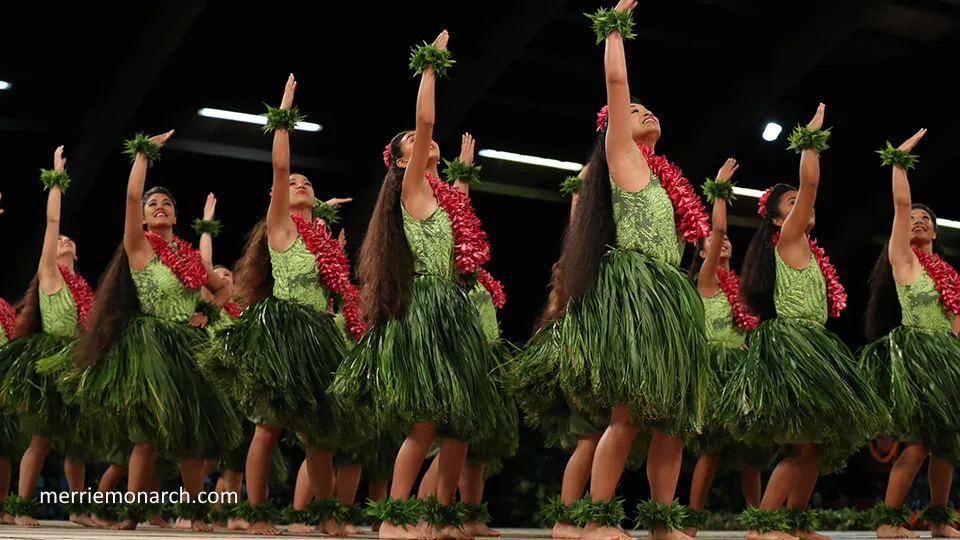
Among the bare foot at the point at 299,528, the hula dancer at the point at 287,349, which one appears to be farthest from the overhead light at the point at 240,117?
the bare foot at the point at 299,528

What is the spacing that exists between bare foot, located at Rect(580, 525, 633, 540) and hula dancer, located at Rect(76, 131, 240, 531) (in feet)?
5.36

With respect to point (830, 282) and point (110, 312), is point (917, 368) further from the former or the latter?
point (110, 312)

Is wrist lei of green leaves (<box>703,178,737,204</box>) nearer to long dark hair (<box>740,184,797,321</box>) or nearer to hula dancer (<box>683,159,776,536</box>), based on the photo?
hula dancer (<box>683,159,776,536</box>)

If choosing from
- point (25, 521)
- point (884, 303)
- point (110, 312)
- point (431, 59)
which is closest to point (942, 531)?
point (884, 303)

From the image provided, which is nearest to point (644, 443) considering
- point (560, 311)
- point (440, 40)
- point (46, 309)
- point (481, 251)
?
point (560, 311)

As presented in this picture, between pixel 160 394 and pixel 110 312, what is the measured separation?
40 centimetres

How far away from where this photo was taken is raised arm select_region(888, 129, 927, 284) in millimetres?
4137

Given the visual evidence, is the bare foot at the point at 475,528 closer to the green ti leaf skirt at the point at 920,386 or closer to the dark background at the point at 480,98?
the green ti leaf skirt at the point at 920,386

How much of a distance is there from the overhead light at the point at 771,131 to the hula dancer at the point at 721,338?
284cm

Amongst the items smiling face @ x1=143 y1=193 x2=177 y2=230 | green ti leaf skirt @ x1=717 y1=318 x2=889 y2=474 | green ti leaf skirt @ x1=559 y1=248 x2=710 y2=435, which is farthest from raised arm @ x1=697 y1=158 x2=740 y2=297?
smiling face @ x1=143 y1=193 x2=177 y2=230

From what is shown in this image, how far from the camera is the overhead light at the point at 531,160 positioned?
766cm

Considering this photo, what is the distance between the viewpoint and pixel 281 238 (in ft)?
13.0

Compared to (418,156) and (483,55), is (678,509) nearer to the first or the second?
(418,156)

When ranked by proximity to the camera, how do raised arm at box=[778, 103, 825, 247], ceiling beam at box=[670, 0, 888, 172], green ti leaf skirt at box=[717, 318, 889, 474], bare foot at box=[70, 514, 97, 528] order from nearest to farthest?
green ti leaf skirt at box=[717, 318, 889, 474] → raised arm at box=[778, 103, 825, 247] → bare foot at box=[70, 514, 97, 528] → ceiling beam at box=[670, 0, 888, 172]
